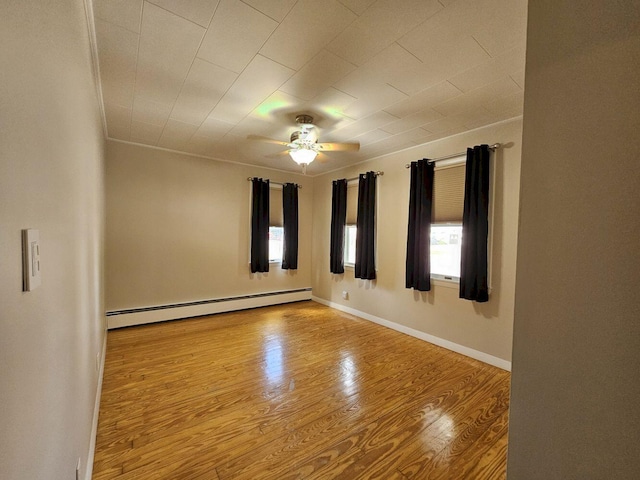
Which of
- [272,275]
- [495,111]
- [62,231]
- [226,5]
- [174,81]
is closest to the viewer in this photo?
[62,231]

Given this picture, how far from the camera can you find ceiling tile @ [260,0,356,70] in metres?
1.49

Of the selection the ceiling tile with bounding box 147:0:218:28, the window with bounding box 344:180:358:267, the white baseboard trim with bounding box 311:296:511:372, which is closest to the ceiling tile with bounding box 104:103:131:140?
the ceiling tile with bounding box 147:0:218:28

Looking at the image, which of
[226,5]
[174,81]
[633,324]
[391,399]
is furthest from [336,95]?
[391,399]

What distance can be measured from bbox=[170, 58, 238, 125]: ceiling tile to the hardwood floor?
2.61 m

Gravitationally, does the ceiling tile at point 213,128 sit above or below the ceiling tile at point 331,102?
below

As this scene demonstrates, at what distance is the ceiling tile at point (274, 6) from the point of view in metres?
1.46

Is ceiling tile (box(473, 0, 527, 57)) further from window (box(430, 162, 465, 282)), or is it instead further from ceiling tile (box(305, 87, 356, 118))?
window (box(430, 162, 465, 282))

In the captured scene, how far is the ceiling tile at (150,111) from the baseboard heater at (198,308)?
2605mm

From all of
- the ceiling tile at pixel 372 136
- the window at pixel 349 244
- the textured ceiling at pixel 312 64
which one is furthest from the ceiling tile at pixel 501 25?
the window at pixel 349 244

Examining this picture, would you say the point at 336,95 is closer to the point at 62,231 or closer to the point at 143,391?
the point at 62,231

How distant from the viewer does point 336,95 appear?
7.80 ft

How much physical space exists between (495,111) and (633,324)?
266cm

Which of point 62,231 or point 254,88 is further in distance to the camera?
point 254,88

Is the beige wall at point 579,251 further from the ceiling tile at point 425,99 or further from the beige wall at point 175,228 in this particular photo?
the beige wall at point 175,228
